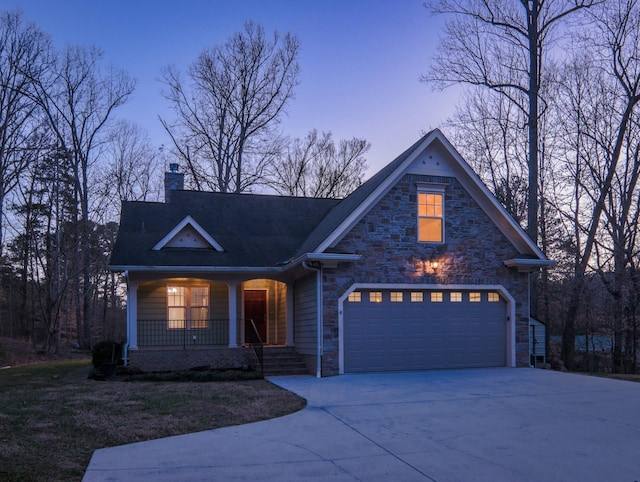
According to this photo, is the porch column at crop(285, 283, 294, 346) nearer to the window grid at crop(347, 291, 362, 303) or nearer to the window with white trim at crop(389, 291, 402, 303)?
the window grid at crop(347, 291, 362, 303)

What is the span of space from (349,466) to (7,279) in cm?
3752

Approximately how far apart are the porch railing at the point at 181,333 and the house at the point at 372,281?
3 cm

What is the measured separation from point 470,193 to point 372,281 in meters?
3.75

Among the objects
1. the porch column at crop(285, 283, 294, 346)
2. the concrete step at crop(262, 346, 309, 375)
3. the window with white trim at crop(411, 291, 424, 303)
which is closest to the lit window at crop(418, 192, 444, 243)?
the window with white trim at crop(411, 291, 424, 303)

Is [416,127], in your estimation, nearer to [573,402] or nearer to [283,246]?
[283,246]

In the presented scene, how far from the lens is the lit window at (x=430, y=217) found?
50.7 ft

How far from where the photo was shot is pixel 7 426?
309 inches

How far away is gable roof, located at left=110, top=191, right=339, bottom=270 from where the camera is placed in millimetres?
16016

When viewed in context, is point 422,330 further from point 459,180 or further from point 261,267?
point 261,267

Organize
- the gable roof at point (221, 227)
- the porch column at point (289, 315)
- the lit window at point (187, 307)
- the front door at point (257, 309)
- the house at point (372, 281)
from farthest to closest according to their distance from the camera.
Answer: the front door at point (257, 309) < the lit window at point (187, 307) < the porch column at point (289, 315) < the gable roof at point (221, 227) < the house at point (372, 281)

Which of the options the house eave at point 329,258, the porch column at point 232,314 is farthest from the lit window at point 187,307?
the house eave at point 329,258

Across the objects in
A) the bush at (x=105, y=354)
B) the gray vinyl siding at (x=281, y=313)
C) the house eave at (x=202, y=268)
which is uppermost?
the house eave at (x=202, y=268)

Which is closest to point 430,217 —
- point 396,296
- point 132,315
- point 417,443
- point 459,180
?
point 459,180

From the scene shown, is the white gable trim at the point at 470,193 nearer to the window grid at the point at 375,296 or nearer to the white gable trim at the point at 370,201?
the white gable trim at the point at 370,201
